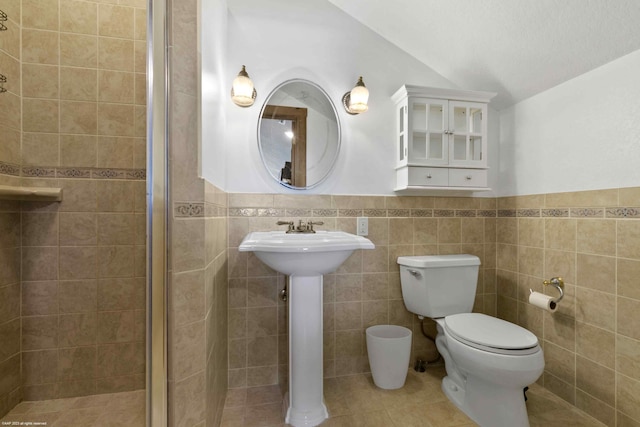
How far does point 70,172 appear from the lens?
1334 mm

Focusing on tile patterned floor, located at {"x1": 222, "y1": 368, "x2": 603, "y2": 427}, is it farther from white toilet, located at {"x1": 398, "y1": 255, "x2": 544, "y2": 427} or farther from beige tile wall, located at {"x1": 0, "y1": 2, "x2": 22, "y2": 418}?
beige tile wall, located at {"x1": 0, "y1": 2, "x2": 22, "y2": 418}

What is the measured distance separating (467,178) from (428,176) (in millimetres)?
275

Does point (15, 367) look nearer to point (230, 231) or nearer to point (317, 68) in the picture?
point (230, 231)

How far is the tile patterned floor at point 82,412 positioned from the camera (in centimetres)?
119

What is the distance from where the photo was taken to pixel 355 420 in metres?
1.32

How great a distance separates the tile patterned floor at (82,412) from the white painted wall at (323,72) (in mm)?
1193

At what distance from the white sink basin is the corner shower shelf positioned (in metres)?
0.98

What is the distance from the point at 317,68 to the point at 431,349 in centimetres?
197

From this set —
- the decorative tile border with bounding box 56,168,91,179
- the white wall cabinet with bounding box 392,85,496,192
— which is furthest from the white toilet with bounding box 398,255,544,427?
the decorative tile border with bounding box 56,168,91,179

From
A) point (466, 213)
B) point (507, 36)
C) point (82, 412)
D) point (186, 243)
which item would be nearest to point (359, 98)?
point (507, 36)

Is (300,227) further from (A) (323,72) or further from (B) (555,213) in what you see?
(B) (555,213)

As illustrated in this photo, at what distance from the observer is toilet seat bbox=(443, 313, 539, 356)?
3.83ft

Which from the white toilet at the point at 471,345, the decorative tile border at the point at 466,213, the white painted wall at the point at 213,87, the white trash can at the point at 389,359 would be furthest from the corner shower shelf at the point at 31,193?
the decorative tile border at the point at 466,213

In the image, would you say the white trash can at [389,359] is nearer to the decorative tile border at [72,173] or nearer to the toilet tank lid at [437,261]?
the toilet tank lid at [437,261]
